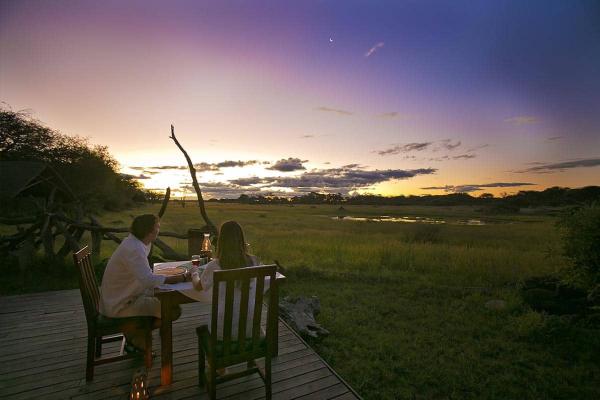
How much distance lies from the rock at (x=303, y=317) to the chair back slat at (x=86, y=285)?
2.60 metres

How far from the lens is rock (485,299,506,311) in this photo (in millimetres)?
5729

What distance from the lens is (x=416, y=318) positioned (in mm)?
5336

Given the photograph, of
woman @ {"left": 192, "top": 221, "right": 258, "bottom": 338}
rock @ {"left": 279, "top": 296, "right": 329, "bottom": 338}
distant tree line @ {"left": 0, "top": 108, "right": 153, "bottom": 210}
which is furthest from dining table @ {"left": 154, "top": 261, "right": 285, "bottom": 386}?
distant tree line @ {"left": 0, "top": 108, "right": 153, "bottom": 210}

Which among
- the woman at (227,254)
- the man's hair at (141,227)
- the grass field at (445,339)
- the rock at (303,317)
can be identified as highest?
the man's hair at (141,227)

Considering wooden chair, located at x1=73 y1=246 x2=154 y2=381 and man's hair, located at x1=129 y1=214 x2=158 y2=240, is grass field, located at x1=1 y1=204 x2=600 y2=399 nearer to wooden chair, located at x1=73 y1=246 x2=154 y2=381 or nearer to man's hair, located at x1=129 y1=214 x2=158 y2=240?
wooden chair, located at x1=73 y1=246 x2=154 y2=381

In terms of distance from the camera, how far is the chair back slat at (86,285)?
100 inches

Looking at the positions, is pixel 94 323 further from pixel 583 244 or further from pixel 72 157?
pixel 72 157

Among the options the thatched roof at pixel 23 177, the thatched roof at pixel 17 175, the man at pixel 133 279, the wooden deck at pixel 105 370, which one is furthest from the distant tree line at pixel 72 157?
the man at pixel 133 279

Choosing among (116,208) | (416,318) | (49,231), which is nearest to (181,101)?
(49,231)

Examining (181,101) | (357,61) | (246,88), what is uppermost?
(357,61)

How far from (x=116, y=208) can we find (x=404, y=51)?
40.9 m

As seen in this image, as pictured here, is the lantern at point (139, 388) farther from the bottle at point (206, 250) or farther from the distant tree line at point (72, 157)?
the distant tree line at point (72, 157)

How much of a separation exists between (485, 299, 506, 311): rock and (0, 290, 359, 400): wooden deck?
4.54 meters

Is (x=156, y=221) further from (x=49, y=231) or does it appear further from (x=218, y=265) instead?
(x=49, y=231)
